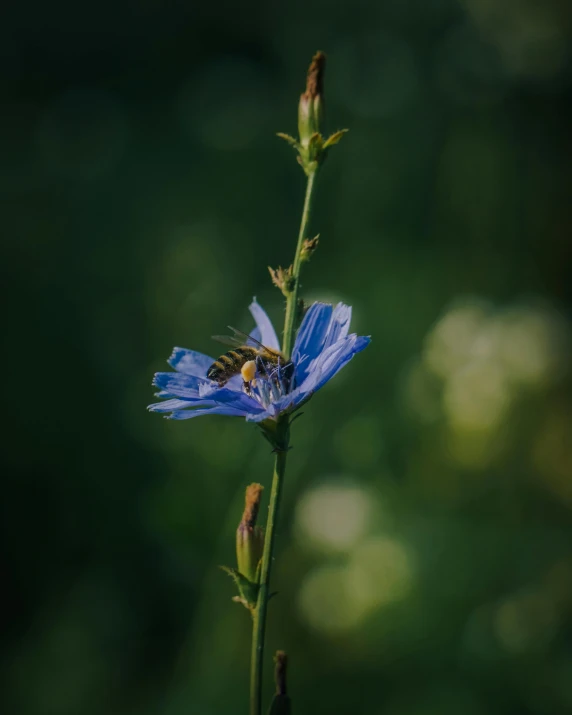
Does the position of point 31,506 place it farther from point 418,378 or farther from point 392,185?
point 392,185

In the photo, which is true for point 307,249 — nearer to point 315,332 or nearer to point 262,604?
point 315,332

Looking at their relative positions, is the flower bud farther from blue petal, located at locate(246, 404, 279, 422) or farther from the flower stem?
the flower stem

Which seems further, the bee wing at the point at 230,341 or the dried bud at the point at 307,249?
the bee wing at the point at 230,341

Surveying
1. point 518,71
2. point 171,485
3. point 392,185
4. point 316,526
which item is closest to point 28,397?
point 171,485

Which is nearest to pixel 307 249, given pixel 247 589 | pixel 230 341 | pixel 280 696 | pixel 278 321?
pixel 230 341

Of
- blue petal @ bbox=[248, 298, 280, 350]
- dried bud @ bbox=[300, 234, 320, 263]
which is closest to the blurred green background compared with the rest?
blue petal @ bbox=[248, 298, 280, 350]

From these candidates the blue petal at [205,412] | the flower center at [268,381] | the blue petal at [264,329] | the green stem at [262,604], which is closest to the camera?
the green stem at [262,604]

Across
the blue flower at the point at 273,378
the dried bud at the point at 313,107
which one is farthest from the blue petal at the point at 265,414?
the dried bud at the point at 313,107

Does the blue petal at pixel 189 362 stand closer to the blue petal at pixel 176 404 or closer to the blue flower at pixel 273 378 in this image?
the blue flower at pixel 273 378
